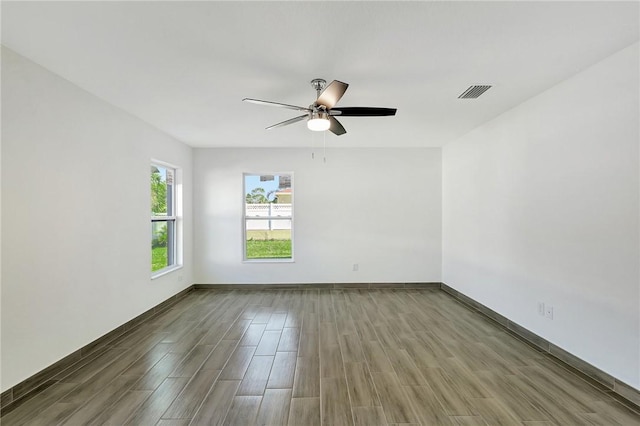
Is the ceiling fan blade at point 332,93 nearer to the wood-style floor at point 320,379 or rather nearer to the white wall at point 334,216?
the wood-style floor at point 320,379

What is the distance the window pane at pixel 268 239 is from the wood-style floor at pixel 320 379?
1.76m

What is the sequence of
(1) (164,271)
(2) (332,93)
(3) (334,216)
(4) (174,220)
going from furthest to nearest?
1. (3) (334,216)
2. (4) (174,220)
3. (1) (164,271)
4. (2) (332,93)

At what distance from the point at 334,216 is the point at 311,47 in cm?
356

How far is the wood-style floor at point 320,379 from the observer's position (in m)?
2.00

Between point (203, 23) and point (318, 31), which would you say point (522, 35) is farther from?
point (203, 23)

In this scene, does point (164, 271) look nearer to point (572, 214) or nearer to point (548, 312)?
point (548, 312)

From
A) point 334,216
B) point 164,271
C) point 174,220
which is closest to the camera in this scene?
point 164,271

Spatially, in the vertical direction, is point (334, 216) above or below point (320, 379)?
above

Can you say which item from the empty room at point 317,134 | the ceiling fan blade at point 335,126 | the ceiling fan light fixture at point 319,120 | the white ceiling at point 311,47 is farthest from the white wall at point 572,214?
the ceiling fan light fixture at point 319,120

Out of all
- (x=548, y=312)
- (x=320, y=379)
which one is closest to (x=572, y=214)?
(x=548, y=312)

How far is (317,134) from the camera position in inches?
177

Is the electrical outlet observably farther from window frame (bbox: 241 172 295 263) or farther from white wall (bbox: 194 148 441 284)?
window frame (bbox: 241 172 295 263)

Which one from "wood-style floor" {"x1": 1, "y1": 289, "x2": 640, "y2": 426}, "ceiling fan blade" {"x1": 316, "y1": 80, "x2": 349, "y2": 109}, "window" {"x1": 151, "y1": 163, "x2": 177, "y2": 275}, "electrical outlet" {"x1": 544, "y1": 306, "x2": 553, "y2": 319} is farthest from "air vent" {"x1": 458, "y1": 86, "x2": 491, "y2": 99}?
"window" {"x1": 151, "y1": 163, "x2": 177, "y2": 275}

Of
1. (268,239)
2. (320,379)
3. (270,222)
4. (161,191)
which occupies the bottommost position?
(320,379)
